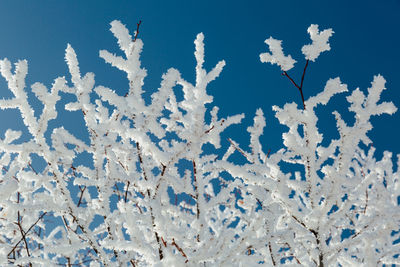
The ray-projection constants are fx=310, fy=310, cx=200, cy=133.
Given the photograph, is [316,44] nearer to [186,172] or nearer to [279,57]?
[279,57]

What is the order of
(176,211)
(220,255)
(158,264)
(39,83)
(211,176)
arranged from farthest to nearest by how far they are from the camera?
1. (211,176)
2. (176,211)
3. (39,83)
4. (220,255)
5. (158,264)

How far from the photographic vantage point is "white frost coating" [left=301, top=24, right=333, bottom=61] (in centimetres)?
177

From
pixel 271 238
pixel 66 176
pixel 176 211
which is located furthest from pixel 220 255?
pixel 66 176

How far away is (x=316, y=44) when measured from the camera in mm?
1788

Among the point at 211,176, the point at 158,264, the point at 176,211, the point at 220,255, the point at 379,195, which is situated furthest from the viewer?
the point at 379,195

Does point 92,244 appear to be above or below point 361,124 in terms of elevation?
below

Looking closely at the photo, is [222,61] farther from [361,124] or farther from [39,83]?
[39,83]

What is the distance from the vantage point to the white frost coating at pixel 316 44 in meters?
1.77

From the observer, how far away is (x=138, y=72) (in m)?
2.35

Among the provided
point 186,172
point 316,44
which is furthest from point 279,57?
point 186,172

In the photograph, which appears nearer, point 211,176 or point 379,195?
point 211,176

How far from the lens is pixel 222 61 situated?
97.7 inches

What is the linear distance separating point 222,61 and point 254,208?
119 cm

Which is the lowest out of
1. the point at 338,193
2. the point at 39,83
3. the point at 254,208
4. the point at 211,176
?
the point at 338,193
